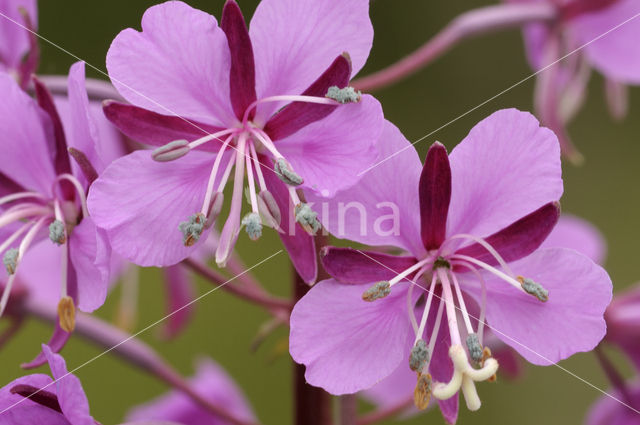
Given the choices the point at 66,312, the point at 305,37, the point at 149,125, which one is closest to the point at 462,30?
the point at 305,37

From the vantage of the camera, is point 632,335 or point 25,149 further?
point 632,335

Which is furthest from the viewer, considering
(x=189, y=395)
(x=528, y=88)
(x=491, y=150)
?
(x=528, y=88)

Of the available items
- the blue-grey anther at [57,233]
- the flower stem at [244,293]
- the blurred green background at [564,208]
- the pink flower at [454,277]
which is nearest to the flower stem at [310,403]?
the flower stem at [244,293]

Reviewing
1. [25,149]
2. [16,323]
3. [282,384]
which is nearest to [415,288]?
[25,149]

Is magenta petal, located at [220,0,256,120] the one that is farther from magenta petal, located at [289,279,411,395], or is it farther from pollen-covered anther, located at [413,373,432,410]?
pollen-covered anther, located at [413,373,432,410]

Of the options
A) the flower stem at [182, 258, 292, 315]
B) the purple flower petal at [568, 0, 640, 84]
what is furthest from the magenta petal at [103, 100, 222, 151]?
the purple flower petal at [568, 0, 640, 84]

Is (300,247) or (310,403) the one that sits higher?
(300,247)

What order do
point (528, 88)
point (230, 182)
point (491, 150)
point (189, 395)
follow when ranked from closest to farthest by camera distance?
1. point (491, 150)
2. point (230, 182)
3. point (189, 395)
4. point (528, 88)

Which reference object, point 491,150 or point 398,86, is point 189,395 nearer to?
point 491,150

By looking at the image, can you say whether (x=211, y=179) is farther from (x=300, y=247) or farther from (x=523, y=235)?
(x=523, y=235)
